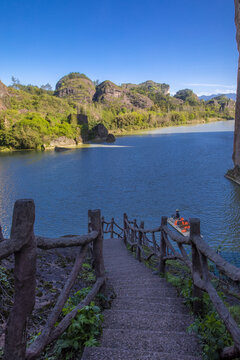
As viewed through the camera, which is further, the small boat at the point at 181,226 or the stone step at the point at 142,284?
the small boat at the point at 181,226

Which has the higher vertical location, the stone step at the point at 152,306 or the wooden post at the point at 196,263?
the wooden post at the point at 196,263

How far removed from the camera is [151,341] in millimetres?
2148

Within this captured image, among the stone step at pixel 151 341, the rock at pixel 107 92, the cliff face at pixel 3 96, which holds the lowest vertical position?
the stone step at pixel 151 341

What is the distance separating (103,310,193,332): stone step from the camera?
2.38 m

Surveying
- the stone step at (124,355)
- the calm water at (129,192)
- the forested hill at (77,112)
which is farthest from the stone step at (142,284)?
the forested hill at (77,112)

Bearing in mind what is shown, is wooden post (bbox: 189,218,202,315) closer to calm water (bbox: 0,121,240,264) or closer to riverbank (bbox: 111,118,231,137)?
calm water (bbox: 0,121,240,264)

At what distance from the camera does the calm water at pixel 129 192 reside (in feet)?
50.5

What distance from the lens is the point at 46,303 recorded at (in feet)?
9.64

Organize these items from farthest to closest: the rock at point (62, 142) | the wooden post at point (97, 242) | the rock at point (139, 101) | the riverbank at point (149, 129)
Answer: the rock at point (139, 101) < the riverbank at point (149, 129) < the rock at point (62, 142) < the wooden post at point (97, 242)

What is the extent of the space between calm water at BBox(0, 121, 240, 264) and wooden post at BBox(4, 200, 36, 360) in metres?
11.4

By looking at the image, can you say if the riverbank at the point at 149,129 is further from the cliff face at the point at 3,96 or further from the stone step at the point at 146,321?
the stone step at the point at 146,321

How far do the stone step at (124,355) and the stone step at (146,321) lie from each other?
381 millimetres

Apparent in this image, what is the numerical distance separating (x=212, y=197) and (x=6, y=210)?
632 inches

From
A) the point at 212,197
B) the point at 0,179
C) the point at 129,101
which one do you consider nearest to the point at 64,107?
the point at 129,101
